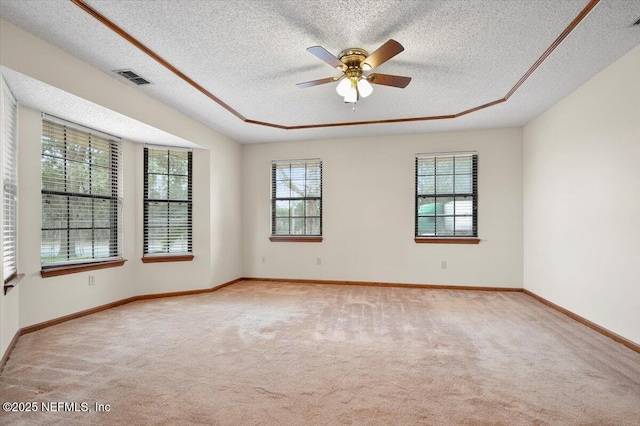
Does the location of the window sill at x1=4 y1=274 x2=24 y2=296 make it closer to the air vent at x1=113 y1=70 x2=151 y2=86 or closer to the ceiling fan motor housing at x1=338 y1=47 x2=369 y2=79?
the air vent at x1=113 y1=70 x2=151 y2=86

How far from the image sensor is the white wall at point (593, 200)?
121 inches

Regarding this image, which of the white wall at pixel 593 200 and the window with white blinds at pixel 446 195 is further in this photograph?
the window with white blinds at pixel 446 195

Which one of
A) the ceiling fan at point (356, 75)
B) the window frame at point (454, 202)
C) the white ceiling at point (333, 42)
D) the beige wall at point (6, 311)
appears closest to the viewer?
the white ceiling at point (333, 42)

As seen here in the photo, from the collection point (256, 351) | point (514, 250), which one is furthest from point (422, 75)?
point (514, 250)

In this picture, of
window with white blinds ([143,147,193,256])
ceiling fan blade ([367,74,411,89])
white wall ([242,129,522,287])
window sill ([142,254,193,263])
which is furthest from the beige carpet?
ceiling fan blade ([367,74,411,89])

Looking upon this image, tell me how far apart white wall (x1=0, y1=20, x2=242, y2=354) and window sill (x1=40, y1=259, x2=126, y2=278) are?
2.5 inches

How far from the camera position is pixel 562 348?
3059 millimetres

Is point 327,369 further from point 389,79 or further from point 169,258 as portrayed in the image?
point 169,258

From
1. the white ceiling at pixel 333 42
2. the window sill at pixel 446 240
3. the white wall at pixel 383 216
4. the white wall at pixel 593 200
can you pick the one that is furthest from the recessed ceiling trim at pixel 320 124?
the window sill at pixel 446 240

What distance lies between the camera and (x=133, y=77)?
3.52 metres

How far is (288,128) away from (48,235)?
11.5ft

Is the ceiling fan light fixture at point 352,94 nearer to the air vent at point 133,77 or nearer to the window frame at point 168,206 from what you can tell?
the air vent at point 133,77

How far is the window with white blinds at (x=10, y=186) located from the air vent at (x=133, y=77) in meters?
0.94

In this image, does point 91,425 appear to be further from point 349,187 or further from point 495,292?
point 495,292
